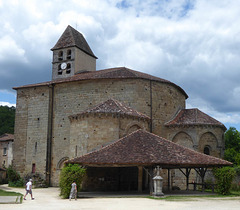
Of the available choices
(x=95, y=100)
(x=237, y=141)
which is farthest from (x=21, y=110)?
(x=237, y=141)

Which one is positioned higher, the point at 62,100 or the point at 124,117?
the point at 62,100

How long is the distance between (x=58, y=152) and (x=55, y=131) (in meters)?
1.94

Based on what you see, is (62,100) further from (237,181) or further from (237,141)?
(237,141)

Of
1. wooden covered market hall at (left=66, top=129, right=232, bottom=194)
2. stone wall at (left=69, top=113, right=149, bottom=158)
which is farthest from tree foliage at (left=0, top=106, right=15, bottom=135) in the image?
wooden covered market hall at (left=66, top=129, right=232, bottom=194)

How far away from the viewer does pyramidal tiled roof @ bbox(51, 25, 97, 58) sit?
3297 cm

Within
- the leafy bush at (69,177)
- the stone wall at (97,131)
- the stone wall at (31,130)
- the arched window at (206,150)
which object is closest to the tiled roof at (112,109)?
the stone wall at (97,131)

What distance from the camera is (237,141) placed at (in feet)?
150

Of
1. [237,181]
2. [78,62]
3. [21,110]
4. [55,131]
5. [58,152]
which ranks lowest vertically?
[237,181]

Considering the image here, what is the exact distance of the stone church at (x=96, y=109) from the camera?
83.6 feet

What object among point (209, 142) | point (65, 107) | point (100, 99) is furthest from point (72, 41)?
point (209, 142)

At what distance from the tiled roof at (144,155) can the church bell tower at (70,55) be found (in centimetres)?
1530

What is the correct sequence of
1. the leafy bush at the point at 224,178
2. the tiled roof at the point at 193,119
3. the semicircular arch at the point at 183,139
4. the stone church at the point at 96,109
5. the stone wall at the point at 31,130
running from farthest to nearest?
the stone wall at the point at 31,130 → the tiled roof at the point at 193,119 → the semicircular arch at the point at 183,139 → the stone church at the point at 96,109 → the leafy bush at the point at 224,178

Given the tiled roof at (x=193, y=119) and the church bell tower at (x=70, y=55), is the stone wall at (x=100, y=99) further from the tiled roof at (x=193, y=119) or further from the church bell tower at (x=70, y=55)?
the church bell tower at (x=70, y=55)

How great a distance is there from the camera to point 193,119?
26.3 m
